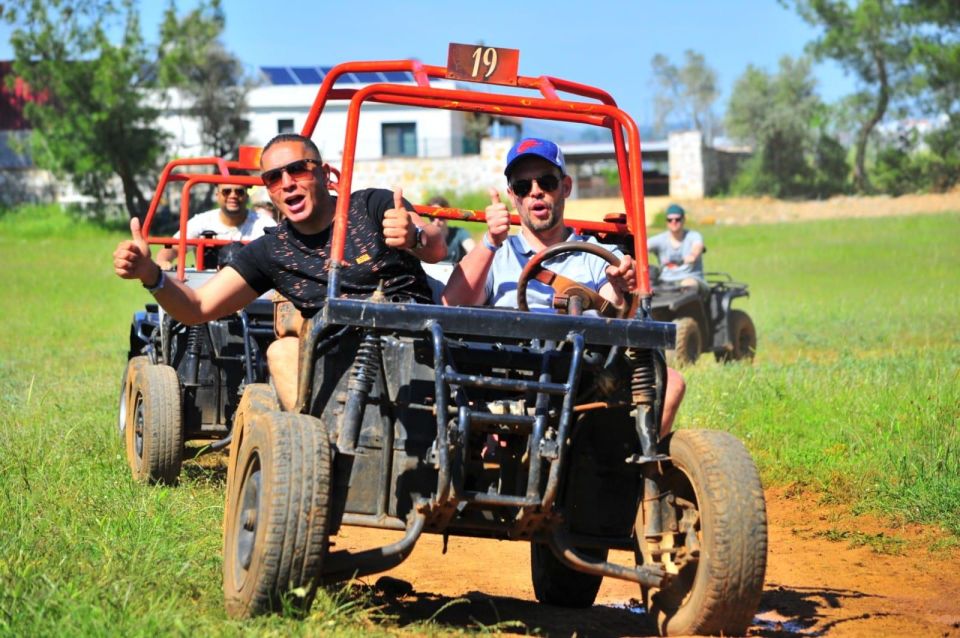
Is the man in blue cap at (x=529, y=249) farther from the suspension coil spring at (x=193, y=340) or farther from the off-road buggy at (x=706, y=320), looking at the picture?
the off-road buggy at (x=706, y=320)

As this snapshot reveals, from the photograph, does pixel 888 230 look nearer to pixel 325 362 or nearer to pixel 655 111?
pixel 325 362

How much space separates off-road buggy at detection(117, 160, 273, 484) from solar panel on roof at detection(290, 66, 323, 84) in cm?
5206

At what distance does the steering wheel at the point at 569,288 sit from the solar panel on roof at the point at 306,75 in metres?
55.8

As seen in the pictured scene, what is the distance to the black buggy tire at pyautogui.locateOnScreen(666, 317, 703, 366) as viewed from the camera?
14.2 metres

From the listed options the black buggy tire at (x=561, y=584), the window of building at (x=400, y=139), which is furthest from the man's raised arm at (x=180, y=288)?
the window of building at (x=400, y=139)

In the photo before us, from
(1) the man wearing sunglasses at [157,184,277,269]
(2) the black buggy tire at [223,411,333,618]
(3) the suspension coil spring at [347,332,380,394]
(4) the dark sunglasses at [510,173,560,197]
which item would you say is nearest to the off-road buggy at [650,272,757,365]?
(1) the man wearing sunglasses at [157,184,277,269]

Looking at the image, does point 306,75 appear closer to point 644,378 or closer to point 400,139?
point 400,139

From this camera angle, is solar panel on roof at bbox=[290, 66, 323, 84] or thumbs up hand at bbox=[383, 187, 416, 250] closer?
thumbs up hand at bbox=[383, 187, 416, 250]

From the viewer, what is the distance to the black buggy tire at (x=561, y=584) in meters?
5.94

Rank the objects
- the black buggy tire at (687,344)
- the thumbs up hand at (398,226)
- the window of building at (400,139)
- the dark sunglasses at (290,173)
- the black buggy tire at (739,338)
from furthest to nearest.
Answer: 1. the window of building at (400,139)
2. the black buggy tire at (739,338)
3. the black buggy tire at (687,344)
4. the dark sunglasses at (290,173)
5. the thumbs up hand at (398,226)

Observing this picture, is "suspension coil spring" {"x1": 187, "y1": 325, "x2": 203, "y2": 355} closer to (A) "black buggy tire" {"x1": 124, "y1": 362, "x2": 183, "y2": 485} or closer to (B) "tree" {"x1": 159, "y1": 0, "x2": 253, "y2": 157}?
(A) "black buggy tire" {"x1": 124, "y1": 362, "x2": 183, "y2": 485}

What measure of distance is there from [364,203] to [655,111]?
128894mm

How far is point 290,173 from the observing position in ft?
18.6

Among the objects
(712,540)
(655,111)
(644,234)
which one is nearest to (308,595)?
(712,540)
